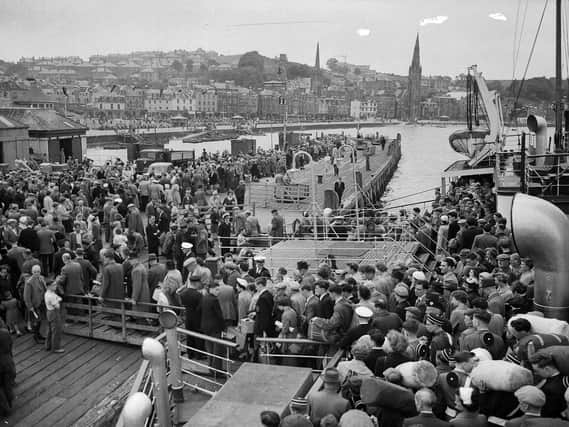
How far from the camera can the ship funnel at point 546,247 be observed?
700 cm

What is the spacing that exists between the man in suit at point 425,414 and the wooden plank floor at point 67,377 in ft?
16.4

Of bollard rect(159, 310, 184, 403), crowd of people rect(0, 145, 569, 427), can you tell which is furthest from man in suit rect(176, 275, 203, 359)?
bollard rect(159, 310, 184, 403)

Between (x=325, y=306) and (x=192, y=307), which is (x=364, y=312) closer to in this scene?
(x=325, y=306)

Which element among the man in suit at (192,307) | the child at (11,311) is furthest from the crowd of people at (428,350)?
the child at (11,311)

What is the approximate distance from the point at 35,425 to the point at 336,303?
410 cm

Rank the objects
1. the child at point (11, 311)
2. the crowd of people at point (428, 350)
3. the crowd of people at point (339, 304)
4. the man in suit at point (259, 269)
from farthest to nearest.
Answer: the child at point (11, 311)
the man in suit at point (259, 269)
the crowd of people at point (339, 304)
the crowd of people at point (428, 350)

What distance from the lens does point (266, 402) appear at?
552 cm

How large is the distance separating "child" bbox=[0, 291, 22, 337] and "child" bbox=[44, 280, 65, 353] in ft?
2.53

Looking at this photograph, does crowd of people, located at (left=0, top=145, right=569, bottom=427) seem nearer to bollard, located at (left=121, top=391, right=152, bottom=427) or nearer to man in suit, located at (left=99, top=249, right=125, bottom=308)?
man in suit, located at (left=99, top=249, right=125, bottom=308)

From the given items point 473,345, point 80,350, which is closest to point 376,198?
point 80,350

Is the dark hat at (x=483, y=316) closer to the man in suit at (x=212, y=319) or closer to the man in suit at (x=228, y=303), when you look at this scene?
the man in suit at (x=212, y=319)

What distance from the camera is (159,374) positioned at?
6066 millimetres

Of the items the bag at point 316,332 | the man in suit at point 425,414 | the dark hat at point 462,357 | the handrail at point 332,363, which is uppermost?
the dark hat at point 462,357

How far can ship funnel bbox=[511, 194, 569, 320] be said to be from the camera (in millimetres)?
7004
